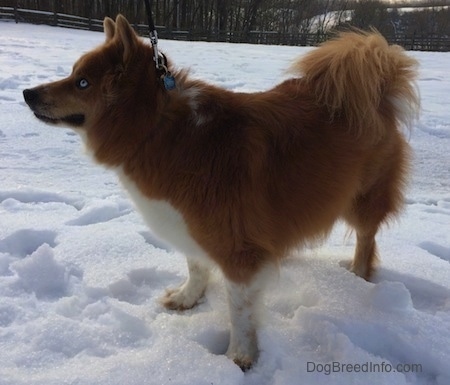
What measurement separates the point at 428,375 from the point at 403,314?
0.37 meters

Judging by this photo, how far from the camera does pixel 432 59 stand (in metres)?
14.6

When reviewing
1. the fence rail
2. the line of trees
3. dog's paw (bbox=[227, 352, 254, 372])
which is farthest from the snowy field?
the line of trees

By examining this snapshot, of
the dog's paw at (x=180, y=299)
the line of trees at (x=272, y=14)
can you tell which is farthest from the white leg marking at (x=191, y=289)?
the line of trees at (x=272, y=14)

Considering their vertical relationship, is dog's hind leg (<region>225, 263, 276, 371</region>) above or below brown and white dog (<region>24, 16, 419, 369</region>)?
below

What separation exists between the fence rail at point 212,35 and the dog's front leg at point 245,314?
23.4 metres

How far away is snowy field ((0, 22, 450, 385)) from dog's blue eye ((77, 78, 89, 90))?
0.57 meters

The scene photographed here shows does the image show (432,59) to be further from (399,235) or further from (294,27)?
(294,27)

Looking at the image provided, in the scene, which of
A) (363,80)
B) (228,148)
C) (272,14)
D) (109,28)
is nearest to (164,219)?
(228,148)

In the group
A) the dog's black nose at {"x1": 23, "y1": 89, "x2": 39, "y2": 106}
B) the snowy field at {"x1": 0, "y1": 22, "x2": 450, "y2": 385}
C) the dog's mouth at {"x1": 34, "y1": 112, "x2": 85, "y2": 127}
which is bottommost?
the snowy field at {"x1": 0, "y1": 22, "x2": 450, "y2": 385}

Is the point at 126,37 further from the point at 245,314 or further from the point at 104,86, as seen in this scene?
the point at 245,314

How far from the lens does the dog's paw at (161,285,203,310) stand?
7.82 feet

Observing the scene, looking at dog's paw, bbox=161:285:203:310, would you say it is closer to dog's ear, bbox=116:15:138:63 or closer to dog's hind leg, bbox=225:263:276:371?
dog's hind leg, bbox=225:263:276:371

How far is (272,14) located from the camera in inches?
1711

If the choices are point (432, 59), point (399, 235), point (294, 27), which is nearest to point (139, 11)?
point (294, 27)
